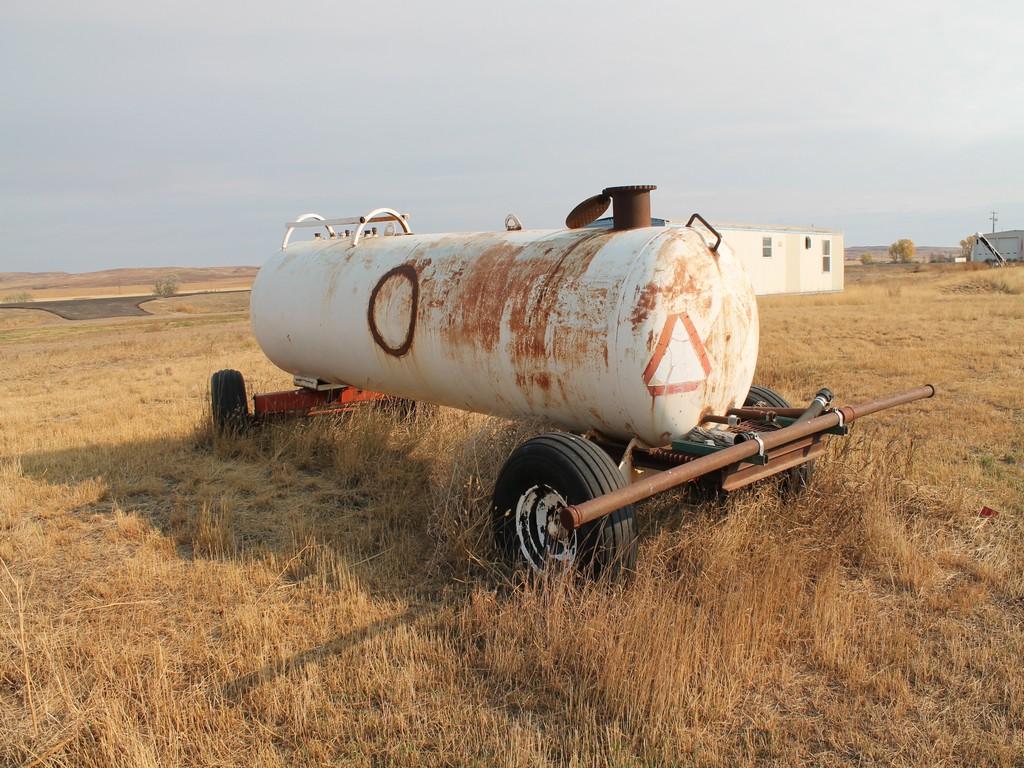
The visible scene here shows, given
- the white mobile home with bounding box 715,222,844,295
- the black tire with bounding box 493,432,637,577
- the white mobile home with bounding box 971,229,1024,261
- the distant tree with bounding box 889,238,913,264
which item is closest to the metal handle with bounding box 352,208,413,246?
the black tire with bounding box 493,432,637,577

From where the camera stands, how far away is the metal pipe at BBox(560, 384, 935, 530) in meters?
3.39

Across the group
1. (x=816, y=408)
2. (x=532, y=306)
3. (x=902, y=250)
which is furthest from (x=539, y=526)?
(x=902, y=250)

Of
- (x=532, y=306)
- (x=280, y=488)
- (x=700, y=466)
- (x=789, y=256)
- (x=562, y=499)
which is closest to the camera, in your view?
(x=700, y=466)

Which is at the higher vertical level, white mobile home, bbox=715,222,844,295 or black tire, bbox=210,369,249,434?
white mobile home, bbox=715,222,844,295

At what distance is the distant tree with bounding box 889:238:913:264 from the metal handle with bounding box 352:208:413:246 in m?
105

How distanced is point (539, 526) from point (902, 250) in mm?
109970

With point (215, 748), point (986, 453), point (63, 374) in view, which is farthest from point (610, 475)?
point (63, 374)

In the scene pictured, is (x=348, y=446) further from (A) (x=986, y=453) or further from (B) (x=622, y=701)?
(A) (x=986, y=453)

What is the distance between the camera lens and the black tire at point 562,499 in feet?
13.3

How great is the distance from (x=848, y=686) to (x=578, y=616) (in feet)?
3.83

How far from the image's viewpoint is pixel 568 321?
472 centimetres

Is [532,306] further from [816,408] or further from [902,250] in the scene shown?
[902,250]

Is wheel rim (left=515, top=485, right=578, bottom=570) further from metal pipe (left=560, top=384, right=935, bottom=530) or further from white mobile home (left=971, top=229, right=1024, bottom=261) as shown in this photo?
white mobile home (left=971, top=229, right=1024, bottom=261)

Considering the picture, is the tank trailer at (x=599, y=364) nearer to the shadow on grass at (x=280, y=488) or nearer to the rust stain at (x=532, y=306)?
the rust stain at (x=532, y=306)
